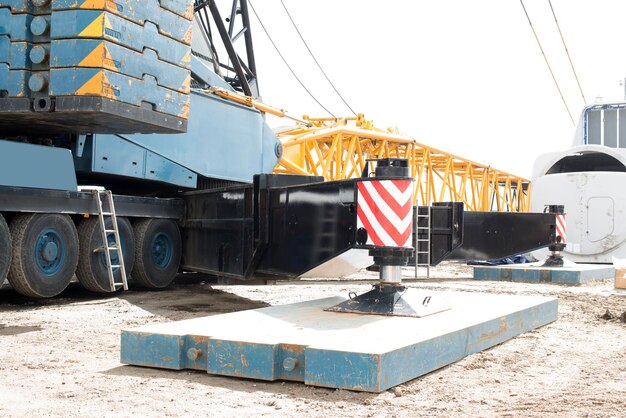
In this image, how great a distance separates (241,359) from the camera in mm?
4961

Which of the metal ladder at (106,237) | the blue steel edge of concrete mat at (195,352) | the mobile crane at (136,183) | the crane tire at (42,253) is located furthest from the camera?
the metal ladder at (106,237)

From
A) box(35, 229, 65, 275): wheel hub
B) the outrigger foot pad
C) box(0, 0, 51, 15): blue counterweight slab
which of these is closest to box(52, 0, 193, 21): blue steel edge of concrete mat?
box(0, 0, 51, 15): blue counterweight slab

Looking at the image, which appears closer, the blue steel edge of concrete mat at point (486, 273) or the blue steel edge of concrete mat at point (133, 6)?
the blue steel edge of concrete mat at point (133, 6)

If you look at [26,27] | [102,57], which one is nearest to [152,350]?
[102,57]

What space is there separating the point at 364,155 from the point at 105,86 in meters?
14.0

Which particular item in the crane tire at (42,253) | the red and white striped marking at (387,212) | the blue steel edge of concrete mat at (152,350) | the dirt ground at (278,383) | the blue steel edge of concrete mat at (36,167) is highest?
the blue steel edge of concrete mat at (36,167)

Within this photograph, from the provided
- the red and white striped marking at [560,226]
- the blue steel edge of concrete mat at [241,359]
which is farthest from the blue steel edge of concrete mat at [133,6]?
the red and white striped marking at [560,226]

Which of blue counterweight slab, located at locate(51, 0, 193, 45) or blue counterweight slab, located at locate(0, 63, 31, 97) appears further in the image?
blue counterweight slab, located at locate(0, 63, 31, 97)

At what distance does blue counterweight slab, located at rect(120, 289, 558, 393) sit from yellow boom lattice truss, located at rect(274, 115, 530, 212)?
433 inches

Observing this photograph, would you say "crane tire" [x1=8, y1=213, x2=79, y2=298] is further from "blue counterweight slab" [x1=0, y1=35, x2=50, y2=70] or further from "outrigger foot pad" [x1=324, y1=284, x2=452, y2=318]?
"outrigger foot pad" [x1=324, y1=284, x2=452, y2=318]

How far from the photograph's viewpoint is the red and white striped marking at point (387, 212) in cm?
638

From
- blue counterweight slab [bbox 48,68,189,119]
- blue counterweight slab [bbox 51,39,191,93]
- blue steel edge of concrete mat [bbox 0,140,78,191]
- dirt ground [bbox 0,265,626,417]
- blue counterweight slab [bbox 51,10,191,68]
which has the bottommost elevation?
dirt ground [bbox 0,265,626,417]

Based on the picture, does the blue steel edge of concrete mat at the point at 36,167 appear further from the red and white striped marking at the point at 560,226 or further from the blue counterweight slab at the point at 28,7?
the red and white striped marking at the point at 560,226

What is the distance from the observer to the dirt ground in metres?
4.30
